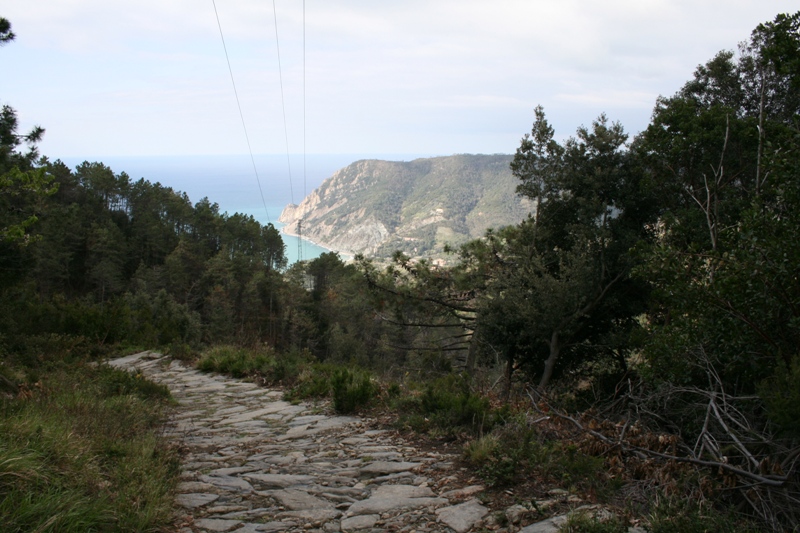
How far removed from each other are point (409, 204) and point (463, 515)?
4554 inches

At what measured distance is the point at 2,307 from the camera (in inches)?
436

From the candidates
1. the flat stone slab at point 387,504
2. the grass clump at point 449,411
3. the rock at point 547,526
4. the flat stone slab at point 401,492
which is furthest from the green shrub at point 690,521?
the grass clump at point 449,411

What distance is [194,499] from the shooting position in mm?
3455

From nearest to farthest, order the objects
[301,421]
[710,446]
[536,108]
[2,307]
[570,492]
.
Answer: [570,492], [710,446], [301,421], [2,307], [536,108]

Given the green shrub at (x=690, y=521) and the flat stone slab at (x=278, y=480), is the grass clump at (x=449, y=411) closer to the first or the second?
the flat stone slab at (x=278, y=480)

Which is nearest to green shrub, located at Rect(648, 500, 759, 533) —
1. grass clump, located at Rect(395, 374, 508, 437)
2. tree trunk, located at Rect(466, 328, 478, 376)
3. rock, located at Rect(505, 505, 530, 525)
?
rock, located at Rect(505, 505, 530, 525)

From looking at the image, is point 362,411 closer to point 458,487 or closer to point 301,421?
point 301,421

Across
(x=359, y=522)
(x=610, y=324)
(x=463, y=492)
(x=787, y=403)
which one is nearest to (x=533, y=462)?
(x=463, y=492)

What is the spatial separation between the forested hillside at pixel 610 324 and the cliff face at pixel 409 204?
203 feet

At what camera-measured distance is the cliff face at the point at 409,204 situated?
291 ft

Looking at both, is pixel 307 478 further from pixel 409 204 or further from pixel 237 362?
pixel 409 204

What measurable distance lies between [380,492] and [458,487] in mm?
532

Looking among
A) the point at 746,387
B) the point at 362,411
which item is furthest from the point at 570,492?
the point at 746,387

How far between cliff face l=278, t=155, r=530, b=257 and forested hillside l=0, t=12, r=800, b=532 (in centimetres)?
6190
